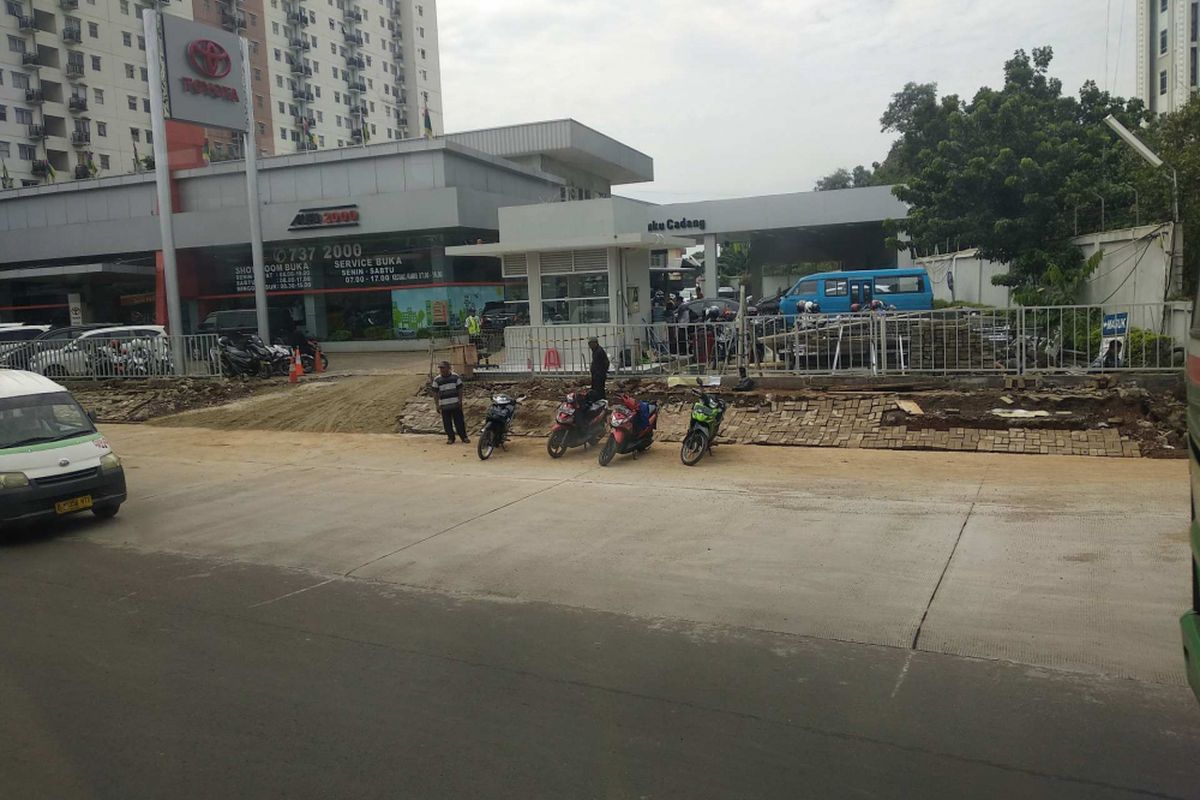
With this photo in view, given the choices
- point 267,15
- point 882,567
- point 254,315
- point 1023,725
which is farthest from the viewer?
point 267,15

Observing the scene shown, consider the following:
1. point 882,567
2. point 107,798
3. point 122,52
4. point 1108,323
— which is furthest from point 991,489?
point 122,52

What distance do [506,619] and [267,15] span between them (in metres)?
89.8

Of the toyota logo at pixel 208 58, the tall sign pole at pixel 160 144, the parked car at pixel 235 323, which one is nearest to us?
the tall sign pole at pixel 160 144

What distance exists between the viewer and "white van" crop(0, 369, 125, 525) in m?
9.48

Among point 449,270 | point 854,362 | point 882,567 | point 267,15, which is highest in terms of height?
point 267,15

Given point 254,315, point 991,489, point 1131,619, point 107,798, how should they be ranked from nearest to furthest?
point 107,798, point 1131,619, point 991,489, point 254,315

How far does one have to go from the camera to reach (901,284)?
25.7 metres

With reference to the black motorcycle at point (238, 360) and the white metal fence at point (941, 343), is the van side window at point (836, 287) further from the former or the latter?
the black motorcycle at point (238, 360)

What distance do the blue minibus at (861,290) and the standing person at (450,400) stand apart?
12151 millimetres

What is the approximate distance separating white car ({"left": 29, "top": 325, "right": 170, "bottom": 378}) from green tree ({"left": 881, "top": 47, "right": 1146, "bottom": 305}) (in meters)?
21.4

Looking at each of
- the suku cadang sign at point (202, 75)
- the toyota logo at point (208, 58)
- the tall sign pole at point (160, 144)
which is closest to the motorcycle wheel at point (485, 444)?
the tall sign pole at point (160, 144)

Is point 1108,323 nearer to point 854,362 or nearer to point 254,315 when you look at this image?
point 854,362

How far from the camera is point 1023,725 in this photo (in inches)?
183

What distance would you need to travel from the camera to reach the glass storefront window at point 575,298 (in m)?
19.9
